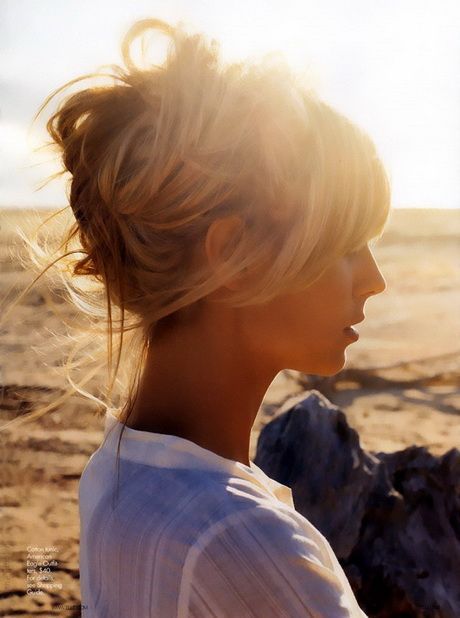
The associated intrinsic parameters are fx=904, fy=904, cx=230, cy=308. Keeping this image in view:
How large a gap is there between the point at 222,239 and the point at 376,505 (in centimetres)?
171

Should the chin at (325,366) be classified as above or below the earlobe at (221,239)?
below

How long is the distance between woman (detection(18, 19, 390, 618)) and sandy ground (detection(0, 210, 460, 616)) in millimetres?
714

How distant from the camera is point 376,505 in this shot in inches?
99.3

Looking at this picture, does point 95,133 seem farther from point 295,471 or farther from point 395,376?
point 395,376

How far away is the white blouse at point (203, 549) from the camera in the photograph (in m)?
0.81

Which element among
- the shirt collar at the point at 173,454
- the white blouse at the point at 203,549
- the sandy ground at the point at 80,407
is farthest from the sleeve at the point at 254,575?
the sandy ground at the point at 80,407

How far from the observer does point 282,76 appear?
989 millimetres

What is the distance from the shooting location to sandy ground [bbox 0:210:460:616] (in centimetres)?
340

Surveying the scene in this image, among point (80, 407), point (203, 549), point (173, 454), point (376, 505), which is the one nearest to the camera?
point (203, 549)

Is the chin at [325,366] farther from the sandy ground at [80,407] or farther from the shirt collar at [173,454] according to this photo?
the sandy ground at [80,407]

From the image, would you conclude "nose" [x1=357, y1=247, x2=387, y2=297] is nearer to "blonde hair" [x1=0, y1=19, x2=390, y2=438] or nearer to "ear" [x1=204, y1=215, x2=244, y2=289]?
"blonde hair" [x1=0, y1=19, x2=390, y2=438]

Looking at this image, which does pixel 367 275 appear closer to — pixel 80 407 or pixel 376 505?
pixel 376 505

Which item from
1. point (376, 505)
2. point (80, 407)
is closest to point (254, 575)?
point (376, 505)

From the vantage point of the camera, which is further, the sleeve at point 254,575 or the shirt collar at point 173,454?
the shirt collar at point 173,454
